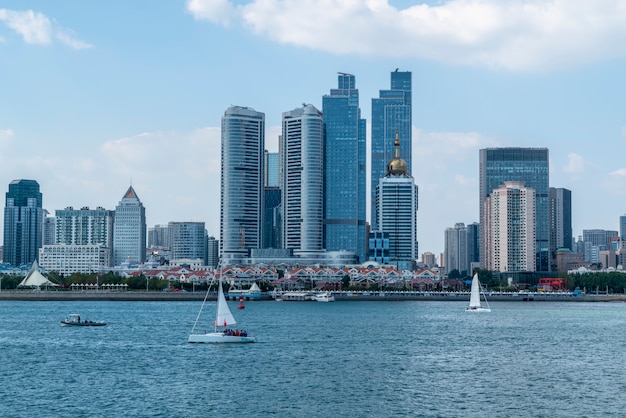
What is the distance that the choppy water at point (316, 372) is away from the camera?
194 feet

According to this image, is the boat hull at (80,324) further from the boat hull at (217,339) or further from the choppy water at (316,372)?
the boat hull at (217,339)

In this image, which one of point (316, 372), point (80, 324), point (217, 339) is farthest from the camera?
point (80, 324)

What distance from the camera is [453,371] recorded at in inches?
2970

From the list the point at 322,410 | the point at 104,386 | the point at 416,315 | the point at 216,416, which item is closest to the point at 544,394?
the point at 322,410

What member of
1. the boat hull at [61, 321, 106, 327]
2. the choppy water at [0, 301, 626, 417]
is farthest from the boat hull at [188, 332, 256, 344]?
the boat hull at [61, 321, 106, 327]

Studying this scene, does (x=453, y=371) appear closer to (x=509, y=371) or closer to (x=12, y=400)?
(x=509, y=371)

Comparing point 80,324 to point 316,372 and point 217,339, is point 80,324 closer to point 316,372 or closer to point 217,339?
point 217,339

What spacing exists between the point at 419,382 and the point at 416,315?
8988cm

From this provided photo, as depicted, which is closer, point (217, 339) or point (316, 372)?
point (316, 372)

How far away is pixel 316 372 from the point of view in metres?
74.1

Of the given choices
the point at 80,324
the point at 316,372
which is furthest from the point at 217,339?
the point at 80,324

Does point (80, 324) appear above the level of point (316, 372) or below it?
above

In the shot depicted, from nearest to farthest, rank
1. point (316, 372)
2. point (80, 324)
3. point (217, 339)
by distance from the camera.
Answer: point (316, 372)
point (217, 339)
point (80, 324)

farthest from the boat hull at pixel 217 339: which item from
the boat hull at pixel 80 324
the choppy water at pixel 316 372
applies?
the boat hull at pixel 80 324
